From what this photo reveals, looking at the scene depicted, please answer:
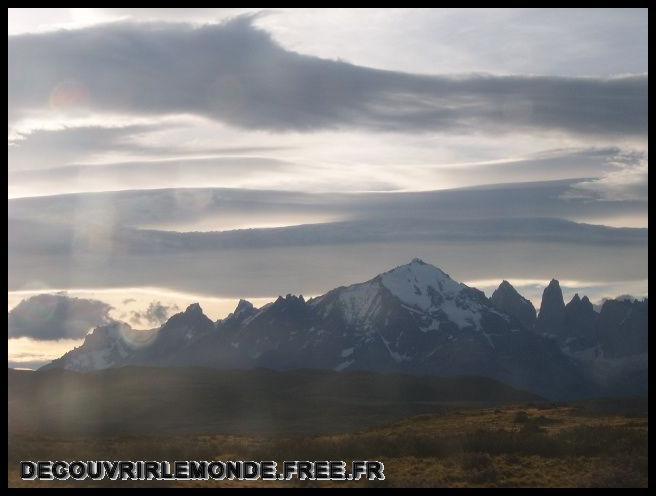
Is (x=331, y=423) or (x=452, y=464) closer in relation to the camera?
(x=452, y=464)

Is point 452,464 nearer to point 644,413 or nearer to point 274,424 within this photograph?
point 644,413

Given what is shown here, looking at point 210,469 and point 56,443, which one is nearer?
point 210,469

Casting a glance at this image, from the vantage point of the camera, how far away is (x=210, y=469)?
166 feet
